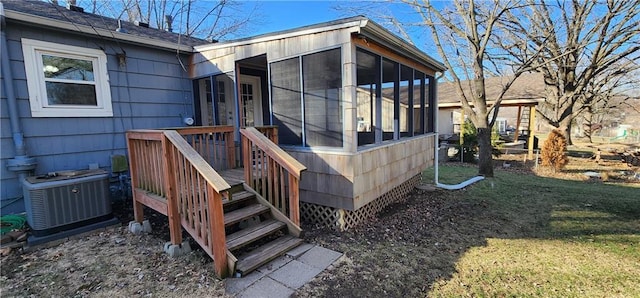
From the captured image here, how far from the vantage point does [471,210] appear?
17.0 feet

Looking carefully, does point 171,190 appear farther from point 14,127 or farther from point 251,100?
point 251,100

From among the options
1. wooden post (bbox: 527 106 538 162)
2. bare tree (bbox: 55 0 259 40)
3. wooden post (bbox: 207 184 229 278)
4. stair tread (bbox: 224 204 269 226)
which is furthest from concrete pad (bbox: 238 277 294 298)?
wooden post (bbox: 527 106 538 162)

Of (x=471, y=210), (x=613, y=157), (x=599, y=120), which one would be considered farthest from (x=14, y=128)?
(x=599, y=120)

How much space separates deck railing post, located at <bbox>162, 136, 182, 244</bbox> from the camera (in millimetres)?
3113

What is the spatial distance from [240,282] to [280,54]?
3.06m

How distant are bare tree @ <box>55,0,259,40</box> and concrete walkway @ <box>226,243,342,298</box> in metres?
12.2

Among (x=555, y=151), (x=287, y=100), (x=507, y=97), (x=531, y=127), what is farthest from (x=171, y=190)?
(x=507, y=97)

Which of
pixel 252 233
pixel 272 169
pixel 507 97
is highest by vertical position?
pixel 507 97

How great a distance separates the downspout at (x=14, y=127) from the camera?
12.1 ft

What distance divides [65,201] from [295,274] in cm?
311

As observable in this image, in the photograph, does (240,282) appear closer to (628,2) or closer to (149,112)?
(149,112)

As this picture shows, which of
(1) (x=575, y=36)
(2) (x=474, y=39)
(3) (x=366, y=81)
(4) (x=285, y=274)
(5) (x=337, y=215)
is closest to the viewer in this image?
(4) (x=285, y=274)

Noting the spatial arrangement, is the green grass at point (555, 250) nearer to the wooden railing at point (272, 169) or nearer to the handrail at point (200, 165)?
the wooden railing at point (272, 169)

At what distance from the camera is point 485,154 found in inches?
330
